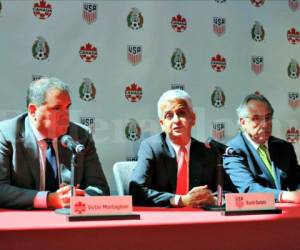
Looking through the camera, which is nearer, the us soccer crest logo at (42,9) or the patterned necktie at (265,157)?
the patterned necktie at (265,157)

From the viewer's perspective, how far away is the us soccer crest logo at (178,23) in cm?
352

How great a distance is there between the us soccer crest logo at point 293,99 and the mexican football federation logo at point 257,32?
0.50 metres

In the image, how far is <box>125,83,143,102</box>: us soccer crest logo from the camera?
11.2 ft

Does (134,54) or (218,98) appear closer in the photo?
(134,54)

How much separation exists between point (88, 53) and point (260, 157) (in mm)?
1333

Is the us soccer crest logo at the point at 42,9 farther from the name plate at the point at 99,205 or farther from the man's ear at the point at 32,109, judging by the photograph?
the name plate at the point at 99,205

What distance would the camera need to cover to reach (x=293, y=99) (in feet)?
12.6

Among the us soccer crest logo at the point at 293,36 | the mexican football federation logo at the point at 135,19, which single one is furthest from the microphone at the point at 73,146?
the us soccer crest logo at the point at 293,36

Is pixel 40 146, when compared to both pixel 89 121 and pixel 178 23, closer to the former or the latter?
pixel 89 121

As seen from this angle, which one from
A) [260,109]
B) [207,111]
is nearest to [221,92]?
[207,111]

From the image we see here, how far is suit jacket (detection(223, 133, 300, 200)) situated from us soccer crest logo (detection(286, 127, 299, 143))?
681 mm

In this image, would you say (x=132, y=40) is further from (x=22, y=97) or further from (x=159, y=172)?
(x=159, y=172)

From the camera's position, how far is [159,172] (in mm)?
Result: 2734

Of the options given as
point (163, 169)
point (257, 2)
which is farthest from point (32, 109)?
point (257, 2)
